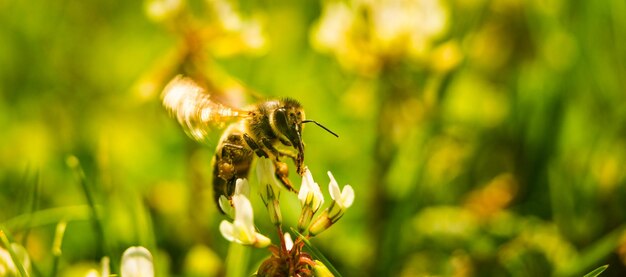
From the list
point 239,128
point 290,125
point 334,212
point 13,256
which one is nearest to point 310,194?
point 334,212

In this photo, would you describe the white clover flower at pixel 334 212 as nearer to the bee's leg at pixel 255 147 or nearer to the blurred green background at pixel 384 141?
the bee's leg at pixel 255 147

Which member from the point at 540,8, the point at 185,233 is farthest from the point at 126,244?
the point at 540,8

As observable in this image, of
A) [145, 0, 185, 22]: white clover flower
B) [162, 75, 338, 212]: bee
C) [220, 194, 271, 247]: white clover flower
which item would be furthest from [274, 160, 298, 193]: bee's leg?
[145, 0, 185, 22]: white clover flower

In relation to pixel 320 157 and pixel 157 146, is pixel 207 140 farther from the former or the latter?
pixel 157 146

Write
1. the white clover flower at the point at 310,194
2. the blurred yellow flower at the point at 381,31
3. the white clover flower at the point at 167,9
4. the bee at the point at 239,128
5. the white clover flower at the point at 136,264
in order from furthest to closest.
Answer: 1. the blurred yellow flower at the point at 381,31
2. the white clover flower at the point at 167,9
3. the bee at the point at 239,128
4. the white clover flower at the point at 310,194
5. the white clover flower at the point at 136,264

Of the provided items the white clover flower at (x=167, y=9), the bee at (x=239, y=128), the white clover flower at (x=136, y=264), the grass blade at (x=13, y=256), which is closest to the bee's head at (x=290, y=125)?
the bee at (x=239, y=128)

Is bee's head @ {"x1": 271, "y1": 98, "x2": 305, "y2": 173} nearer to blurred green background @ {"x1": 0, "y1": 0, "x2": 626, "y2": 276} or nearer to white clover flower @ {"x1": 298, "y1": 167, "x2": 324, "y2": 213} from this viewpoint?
white clover flower @ {"x1": 298, "y1": 167, "x2": 324, "y2": 213}
